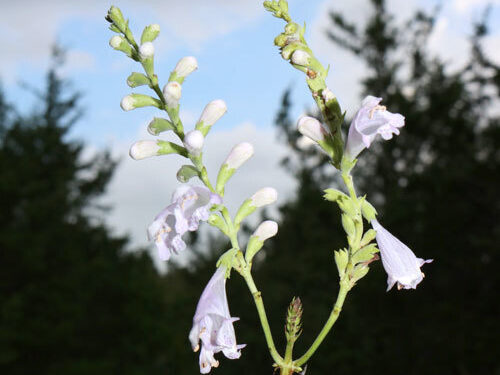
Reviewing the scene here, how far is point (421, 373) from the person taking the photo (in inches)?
707

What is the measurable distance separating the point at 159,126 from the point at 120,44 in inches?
13.3

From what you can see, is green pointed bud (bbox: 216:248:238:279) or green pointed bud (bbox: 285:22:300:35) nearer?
green pointed bud (bbox: 216:248:238:279)

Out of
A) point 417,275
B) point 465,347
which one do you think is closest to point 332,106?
point 417,275

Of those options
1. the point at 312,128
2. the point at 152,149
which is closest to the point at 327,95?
the point at 312,128

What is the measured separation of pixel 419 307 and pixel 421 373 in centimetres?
225

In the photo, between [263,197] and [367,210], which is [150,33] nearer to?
[263,197]

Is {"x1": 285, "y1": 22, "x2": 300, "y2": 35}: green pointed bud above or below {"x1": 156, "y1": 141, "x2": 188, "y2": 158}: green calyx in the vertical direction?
above

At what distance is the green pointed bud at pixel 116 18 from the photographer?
Result: 76.9 inches

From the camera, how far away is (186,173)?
1.76 metres

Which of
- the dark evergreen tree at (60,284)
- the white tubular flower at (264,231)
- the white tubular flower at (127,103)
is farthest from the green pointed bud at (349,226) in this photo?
the dark evergreen tree at (60,284)

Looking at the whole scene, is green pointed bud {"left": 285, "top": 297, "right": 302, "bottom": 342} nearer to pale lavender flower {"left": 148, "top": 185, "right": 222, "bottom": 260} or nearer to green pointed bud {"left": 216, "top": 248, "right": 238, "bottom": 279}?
green pointed bud {"left": 216, "top": 248, "right": 238, "bottom": 279}

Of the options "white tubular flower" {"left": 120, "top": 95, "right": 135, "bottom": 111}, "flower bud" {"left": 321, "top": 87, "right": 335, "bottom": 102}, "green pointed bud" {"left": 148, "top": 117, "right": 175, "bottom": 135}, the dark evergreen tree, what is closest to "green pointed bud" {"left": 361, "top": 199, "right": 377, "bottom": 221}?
"flower bud" {"left": 321, "top": 87, "right": 335, "bottom": 102}

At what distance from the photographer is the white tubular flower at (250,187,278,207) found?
1885 millimetres

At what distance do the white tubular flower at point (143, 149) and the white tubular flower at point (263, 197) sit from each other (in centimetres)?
37
